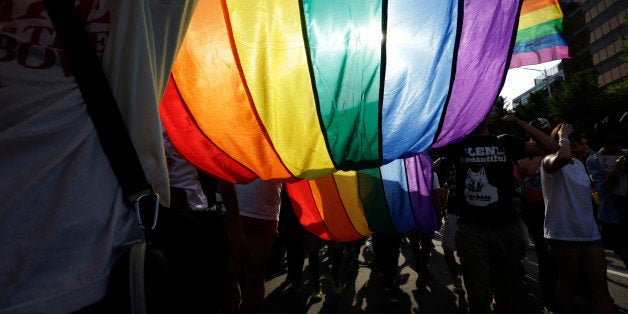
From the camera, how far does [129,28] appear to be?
3.11ft

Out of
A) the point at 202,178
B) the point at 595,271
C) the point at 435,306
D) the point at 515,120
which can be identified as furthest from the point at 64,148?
the point at 435,306

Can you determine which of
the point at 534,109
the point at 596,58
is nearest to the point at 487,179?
the point at 534,109

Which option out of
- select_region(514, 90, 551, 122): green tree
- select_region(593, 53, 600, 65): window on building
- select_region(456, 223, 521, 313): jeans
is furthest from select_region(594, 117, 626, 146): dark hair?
select_region(593, 53, 600, 65): window on building

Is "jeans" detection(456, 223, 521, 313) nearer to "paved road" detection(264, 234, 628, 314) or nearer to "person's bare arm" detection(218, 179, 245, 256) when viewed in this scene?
"paved road" detection(264, 234, 628, 314)

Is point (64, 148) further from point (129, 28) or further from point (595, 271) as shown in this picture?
point (595, 271)

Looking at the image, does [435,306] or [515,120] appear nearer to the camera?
[515,120]

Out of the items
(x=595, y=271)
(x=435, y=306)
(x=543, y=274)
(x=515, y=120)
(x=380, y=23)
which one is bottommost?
(x=435, y=306)

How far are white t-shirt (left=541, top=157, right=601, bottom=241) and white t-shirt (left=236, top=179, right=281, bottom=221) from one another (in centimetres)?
268

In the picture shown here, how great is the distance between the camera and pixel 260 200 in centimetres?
290

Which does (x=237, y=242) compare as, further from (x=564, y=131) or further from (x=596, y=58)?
(x=596, y=58)

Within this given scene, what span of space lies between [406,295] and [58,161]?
4826mm

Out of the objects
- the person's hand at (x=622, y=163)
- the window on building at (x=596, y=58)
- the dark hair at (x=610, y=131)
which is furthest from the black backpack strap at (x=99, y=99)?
the window on building at (x=596, y=58)

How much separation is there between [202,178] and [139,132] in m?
2.06

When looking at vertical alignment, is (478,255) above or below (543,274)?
above
